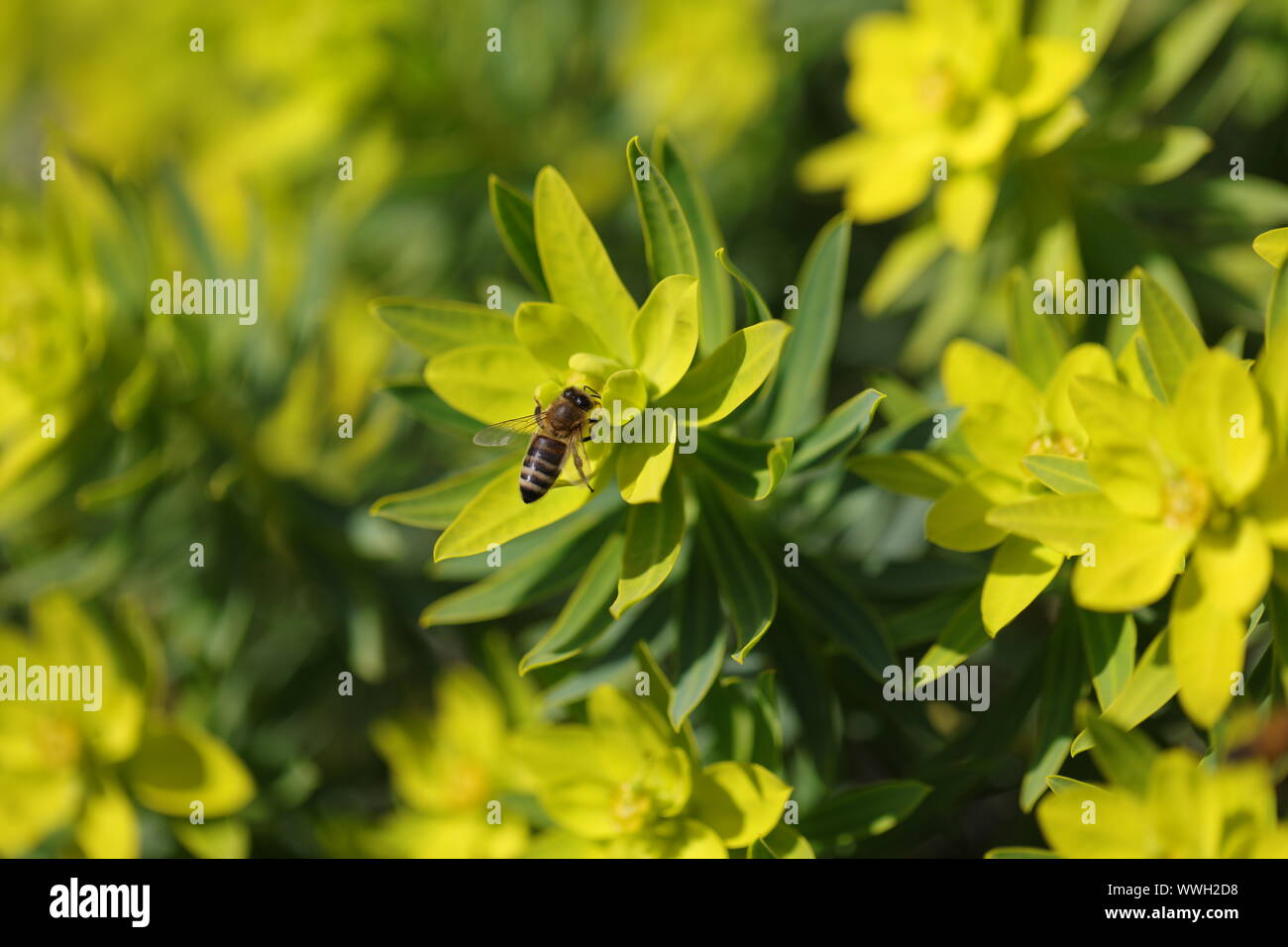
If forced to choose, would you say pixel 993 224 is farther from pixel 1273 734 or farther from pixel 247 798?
pixel 247 798

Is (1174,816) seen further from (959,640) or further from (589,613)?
(589,613)

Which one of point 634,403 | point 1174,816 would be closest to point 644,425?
point 634,403

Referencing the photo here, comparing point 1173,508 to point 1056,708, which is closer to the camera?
point 1173,508

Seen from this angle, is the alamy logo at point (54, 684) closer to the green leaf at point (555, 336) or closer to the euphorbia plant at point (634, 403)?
the euphorbia plant at point (634, 403)

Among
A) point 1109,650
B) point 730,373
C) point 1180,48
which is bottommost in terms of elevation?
point 1109,650

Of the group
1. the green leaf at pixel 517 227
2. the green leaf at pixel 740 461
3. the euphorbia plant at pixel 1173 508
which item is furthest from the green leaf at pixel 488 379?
the euphorbia plant at pixel 1173 508
